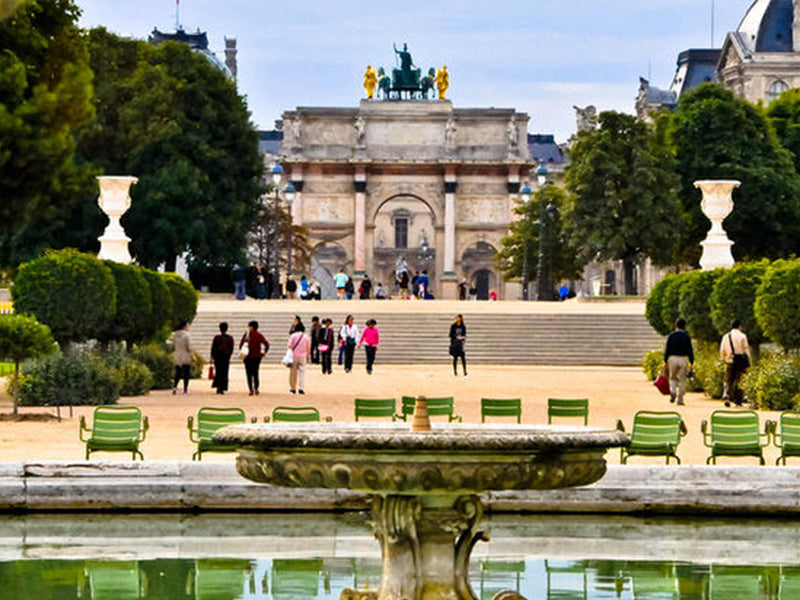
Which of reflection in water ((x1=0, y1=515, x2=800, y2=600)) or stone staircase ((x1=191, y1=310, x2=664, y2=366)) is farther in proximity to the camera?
stone staircase ((x1=191, y1=310, x2=664, y2=366))

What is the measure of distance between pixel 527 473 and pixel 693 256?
63.5 metres

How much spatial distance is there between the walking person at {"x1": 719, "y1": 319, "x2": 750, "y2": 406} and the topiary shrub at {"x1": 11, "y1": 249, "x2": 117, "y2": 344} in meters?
10.6

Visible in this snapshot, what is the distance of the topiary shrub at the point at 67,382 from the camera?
30.3m

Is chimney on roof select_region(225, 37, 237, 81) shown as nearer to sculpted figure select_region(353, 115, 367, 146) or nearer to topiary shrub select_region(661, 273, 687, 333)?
sculpted figure select_region(353, 115, 367, 146)

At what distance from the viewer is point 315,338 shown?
147ft

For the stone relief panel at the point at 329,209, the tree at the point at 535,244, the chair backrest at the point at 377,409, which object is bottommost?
the chair backrest at the point at 377,409

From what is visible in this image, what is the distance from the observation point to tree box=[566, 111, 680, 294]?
2662 inches

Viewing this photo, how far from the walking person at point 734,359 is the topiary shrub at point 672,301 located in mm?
5958

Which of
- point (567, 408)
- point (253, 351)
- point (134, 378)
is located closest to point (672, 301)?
point (253, 351)

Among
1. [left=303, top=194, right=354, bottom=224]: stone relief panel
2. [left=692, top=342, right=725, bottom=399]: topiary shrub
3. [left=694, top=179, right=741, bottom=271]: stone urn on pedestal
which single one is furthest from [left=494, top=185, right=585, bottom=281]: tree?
[left=692, top=342, right=725, bottom=399]: topiary shrub

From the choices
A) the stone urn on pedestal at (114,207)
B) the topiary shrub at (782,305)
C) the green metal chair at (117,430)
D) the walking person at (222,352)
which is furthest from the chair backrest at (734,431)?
the stone urn on pedestal at (114,207)

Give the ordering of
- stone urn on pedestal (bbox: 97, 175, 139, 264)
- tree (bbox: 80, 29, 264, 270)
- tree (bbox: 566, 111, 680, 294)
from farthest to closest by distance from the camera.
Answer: tree (bbox: 566, 111, 680, 294), tree (bbox: 80, 29, 264, 270), stone urn on pedestal (bbox: 97, 175, 139, 264)

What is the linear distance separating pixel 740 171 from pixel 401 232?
70470 mm

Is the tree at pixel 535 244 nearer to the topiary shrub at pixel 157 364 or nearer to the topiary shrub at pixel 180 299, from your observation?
the topiary shrub at pixel 180 299
